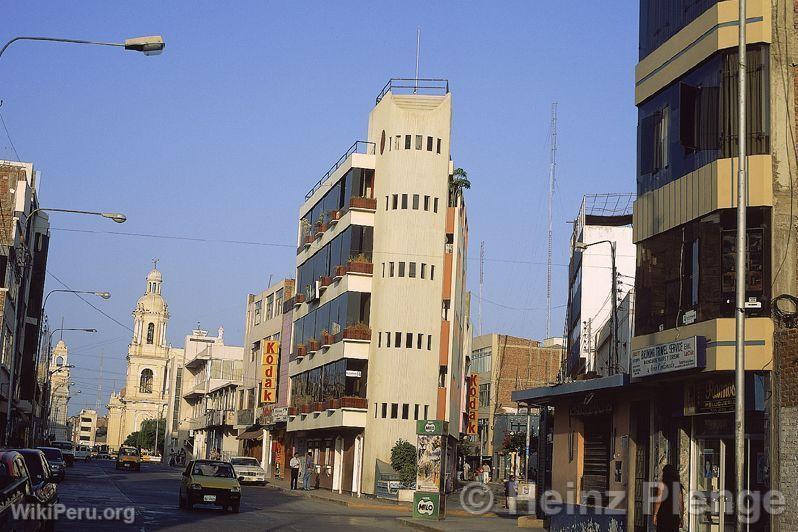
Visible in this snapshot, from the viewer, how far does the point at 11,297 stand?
6475 cm

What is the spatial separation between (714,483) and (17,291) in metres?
56.5

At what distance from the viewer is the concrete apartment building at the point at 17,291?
2442 inches

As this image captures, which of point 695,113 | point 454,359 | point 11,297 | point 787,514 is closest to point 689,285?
point 695,113

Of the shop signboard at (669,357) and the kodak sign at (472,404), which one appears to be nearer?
the shop signboard at (669,357)

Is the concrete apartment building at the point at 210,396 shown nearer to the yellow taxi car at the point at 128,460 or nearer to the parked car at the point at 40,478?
the yellow taxi car at the point at 128,460

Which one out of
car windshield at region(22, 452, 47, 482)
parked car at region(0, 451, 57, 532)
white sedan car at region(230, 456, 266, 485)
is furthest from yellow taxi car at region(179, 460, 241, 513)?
white sedan car at region(230, 456, 266, 485)

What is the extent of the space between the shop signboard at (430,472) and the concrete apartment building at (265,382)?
34.0 m

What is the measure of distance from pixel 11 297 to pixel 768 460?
53.5 metres

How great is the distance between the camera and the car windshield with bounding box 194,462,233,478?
33906 mm

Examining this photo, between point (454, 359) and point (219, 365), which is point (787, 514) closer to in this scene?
point (454, 359)

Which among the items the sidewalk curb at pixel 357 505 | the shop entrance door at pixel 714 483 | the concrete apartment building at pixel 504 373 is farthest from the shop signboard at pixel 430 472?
the concrete apartment building at pixel 504 373

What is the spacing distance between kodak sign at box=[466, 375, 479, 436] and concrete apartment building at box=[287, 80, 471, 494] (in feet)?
38.2

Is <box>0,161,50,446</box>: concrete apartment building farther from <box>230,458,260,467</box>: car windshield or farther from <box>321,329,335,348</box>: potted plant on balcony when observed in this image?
<box>321,329,335,348</box>: potted plant on balcony

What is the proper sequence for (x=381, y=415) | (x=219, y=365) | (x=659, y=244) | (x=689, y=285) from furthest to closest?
(x=219, y=365) → (x=381, y=415) → (x=659, y=244) → (x=689, y=285)
